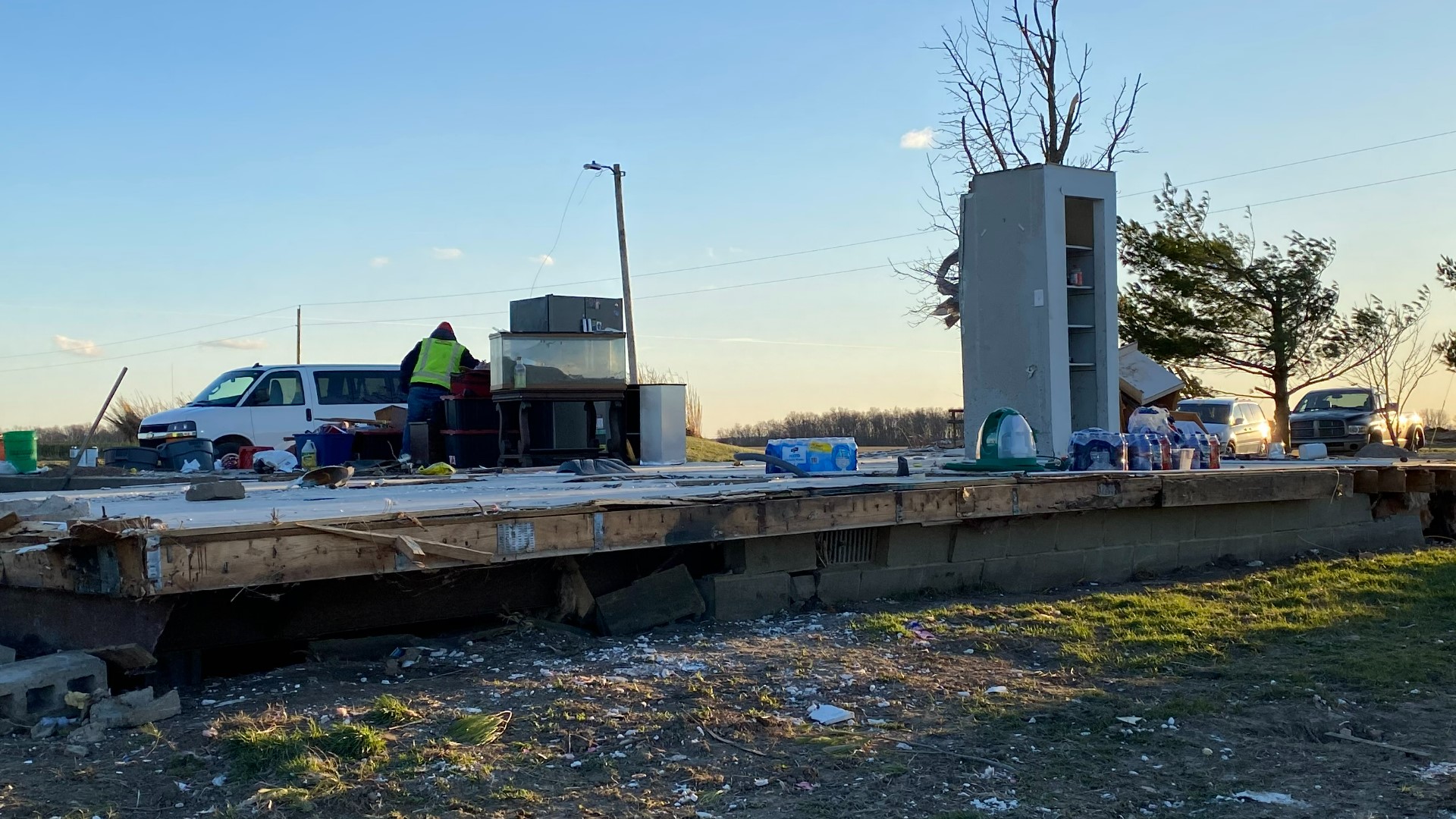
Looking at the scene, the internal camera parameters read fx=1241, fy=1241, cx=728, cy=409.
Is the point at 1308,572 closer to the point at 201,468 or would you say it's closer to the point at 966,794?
the point at 966,794

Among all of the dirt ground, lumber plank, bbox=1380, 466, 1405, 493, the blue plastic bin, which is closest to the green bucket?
the blue plastic bin

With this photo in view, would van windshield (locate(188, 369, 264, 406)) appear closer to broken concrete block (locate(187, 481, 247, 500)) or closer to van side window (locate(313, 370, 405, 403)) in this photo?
van side window (locate(313, 370, 405, 403))

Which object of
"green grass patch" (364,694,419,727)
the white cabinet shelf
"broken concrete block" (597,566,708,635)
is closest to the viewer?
"green grass patch" (364,694,419,727)

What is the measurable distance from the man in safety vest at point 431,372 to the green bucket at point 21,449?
13.1 feet

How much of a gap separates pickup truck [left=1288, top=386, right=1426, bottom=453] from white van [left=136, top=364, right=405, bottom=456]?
20892 millimetres

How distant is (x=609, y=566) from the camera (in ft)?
22.6

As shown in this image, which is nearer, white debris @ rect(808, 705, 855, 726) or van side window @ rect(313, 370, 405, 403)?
white debris @ rect(808, 705, 855, 726)

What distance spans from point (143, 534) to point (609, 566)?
272 centimetres

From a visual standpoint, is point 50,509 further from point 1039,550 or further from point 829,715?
point 1039,550

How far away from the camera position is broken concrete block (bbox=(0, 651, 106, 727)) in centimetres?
479

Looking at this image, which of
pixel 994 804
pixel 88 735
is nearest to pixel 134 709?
pixel 88 735

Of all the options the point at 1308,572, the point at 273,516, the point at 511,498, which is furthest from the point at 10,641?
the point at 1308,572

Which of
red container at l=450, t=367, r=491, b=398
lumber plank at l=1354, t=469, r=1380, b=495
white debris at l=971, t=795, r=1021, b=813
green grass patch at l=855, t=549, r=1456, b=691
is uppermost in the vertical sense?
red container at l=450, t=367, r=491, b=398

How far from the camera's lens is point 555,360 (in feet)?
40.0
